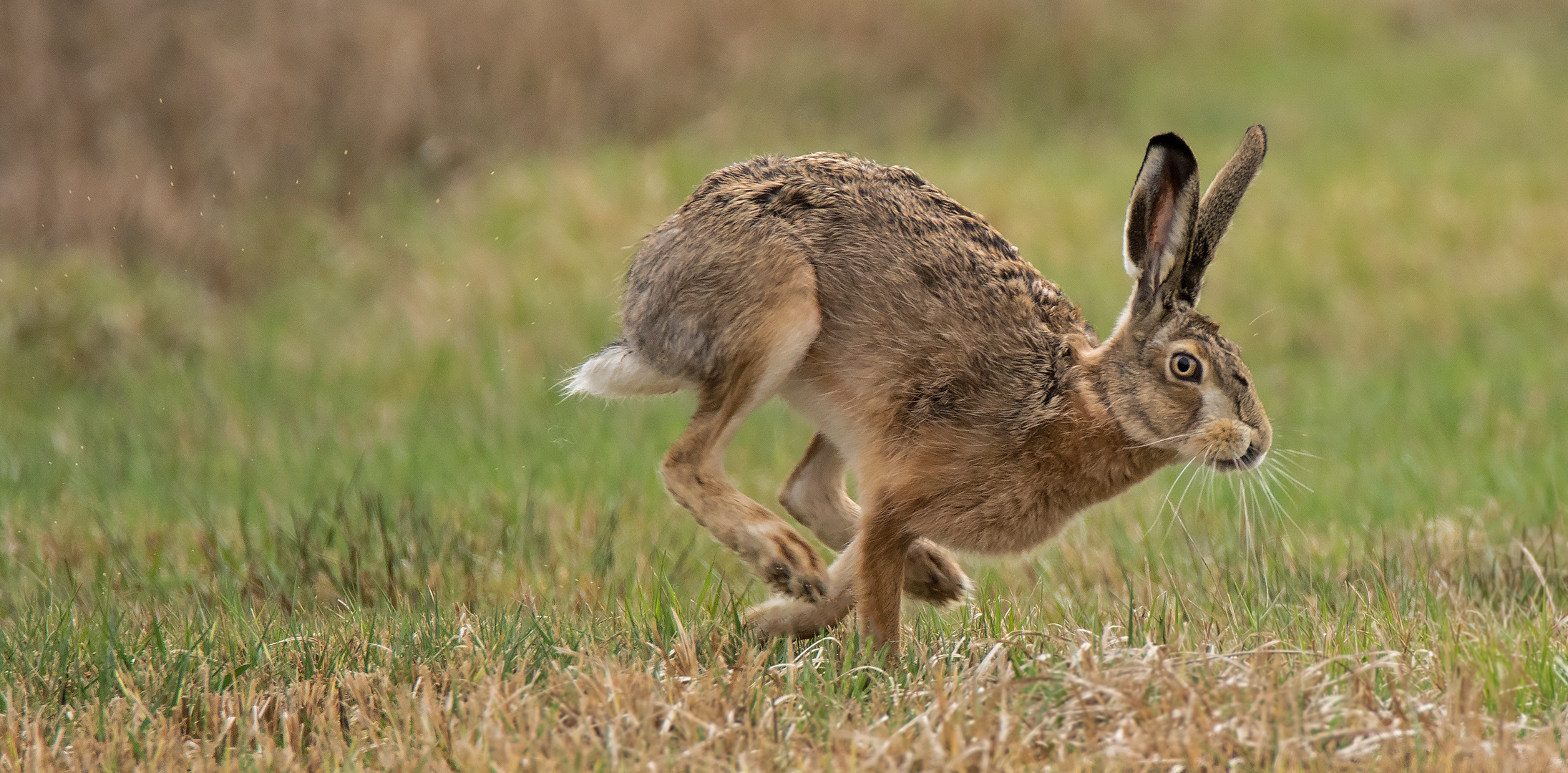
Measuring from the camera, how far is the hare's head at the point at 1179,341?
4.20 m

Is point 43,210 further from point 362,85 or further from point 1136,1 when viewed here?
point 1136,1

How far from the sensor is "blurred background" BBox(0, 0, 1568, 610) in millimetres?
6211

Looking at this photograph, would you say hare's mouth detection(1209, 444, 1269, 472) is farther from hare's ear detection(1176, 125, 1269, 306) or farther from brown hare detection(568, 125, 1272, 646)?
hare's ear detection(1176, 125, 1269, 306)

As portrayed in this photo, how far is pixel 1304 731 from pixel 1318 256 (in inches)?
319

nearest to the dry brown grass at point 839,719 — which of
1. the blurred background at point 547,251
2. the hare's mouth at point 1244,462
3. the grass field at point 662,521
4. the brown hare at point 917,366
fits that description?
the grass field at point 662,521

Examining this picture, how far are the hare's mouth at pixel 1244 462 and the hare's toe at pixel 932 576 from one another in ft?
2.76

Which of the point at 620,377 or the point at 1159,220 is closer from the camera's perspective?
the point at 1159,220

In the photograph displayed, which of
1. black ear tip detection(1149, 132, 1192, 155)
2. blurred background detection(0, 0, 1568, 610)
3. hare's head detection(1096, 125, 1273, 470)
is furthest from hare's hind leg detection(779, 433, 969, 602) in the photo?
black ear tip detection(1149, 132, 1192, 155)

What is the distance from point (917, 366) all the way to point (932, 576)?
65cm

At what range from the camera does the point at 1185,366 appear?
4301 mm

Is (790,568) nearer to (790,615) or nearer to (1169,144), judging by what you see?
(790,615)

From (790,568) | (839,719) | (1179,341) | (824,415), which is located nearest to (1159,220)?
(1179,341)

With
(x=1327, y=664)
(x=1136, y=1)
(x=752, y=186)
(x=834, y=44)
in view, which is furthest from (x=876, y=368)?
(x=1136, y=1)

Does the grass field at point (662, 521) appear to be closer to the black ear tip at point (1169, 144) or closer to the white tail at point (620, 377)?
the white tail at point (620, 377)
